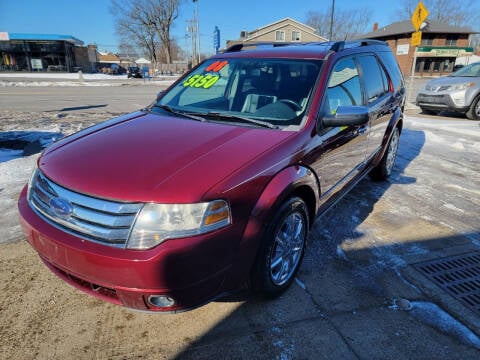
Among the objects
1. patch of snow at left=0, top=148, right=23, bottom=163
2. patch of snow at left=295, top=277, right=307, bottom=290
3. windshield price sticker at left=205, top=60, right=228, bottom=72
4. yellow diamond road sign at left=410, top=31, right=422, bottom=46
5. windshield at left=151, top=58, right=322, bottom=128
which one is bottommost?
patch of snow at left=295, top=277, right=307, bottom=290

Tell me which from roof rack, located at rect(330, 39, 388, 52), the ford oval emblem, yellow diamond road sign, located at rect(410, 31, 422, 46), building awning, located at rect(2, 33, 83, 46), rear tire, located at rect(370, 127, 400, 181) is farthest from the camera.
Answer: building awning, located at rect(2, 33, 83, 46)

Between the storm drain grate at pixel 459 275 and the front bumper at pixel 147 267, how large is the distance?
1968 mm

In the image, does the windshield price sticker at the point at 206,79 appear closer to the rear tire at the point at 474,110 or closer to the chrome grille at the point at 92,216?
the chrome grille at the point at 92,216

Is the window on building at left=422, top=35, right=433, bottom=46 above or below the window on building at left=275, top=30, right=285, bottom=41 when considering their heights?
below

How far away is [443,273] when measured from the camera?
2969 millimetres

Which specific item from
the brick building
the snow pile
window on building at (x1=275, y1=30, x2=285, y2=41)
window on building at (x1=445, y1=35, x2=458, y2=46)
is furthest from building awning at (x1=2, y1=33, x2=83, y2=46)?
window on building at (x1=445, y1=35, x2=458, y2=46)

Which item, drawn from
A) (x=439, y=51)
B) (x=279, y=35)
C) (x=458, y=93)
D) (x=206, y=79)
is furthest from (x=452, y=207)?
(x=279, y=35)

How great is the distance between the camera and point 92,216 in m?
1.87

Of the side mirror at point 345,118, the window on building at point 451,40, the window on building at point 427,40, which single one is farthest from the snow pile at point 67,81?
the window on building at point 451,40

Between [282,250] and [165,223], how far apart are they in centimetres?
107

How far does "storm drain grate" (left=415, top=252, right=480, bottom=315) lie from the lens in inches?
106

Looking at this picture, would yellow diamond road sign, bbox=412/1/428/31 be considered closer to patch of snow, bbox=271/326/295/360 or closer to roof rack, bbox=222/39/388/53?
roof rack, bbox=222/39/388/53

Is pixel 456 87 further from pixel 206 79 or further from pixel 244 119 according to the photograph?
A: pixel 244 119

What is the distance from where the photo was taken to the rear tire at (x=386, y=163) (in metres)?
Answer: 5.01
